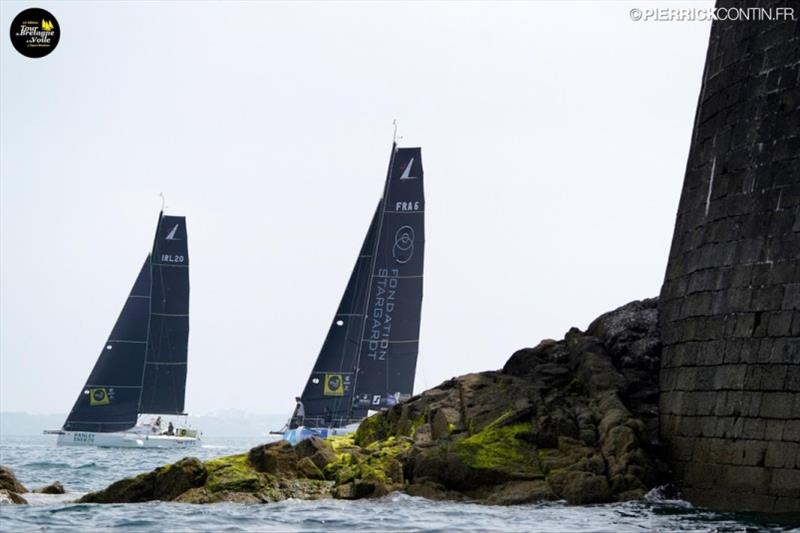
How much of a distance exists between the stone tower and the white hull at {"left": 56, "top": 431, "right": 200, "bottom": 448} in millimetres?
59578

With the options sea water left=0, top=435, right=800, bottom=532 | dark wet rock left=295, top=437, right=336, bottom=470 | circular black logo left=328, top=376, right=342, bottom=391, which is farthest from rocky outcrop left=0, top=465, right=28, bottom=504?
circular black logo left=328, top=376, right=342, bottom=391

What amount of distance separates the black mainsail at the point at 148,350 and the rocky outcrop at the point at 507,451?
54584 millimetres

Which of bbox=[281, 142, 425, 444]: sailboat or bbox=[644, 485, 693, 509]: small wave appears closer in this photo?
bbox=[644, 485, 693, 509]: small wave

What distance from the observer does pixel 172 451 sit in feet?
265

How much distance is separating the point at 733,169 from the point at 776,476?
6108 mm

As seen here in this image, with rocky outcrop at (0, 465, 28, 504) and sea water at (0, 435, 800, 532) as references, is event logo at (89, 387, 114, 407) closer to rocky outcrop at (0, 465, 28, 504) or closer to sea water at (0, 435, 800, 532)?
rocky outcrop at (0, 465, 28, 504)

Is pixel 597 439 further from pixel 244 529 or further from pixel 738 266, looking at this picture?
pixel 244 529

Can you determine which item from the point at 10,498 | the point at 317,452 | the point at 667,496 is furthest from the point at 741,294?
the point at 10,498

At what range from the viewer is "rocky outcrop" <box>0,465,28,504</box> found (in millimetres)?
25406

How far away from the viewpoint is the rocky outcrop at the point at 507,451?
81.9ft

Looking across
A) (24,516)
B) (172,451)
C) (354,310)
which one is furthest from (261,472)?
(172,451)

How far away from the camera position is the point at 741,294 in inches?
946

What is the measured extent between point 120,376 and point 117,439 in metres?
3.85

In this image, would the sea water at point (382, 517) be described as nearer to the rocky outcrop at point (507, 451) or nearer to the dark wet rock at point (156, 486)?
the rocky outcrop at point (507, 451)
